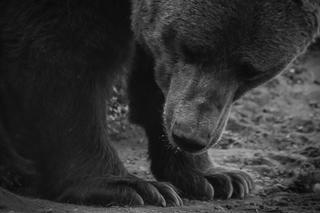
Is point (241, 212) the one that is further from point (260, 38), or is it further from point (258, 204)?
point (260, 38)

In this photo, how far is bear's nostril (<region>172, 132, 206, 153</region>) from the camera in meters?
4.14

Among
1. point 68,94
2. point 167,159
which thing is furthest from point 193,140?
point 167,159

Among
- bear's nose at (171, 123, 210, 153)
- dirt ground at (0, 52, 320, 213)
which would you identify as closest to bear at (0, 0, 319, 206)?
bear's nose at (171, 123, 210, 153)

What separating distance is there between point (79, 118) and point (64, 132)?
152 mm

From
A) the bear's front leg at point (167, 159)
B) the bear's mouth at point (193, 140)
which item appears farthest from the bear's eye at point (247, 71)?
the bear's front leg at point (167, 159)

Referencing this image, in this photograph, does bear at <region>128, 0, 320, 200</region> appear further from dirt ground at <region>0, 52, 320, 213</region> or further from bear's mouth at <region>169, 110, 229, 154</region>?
dirt ground at <region>0, 52, 320, 213</region>

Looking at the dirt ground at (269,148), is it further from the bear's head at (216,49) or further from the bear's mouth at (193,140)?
the bear's head at (216,49)

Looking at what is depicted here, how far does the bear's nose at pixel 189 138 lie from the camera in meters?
4.13

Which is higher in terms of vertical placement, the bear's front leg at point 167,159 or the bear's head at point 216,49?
the bear's head at point 216,49

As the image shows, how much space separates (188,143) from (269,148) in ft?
10.5

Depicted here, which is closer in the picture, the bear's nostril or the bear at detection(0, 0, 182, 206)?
the bear's nostril

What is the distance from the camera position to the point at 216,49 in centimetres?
418

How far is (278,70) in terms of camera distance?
4551mm

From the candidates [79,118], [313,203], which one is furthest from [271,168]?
[79,118]
